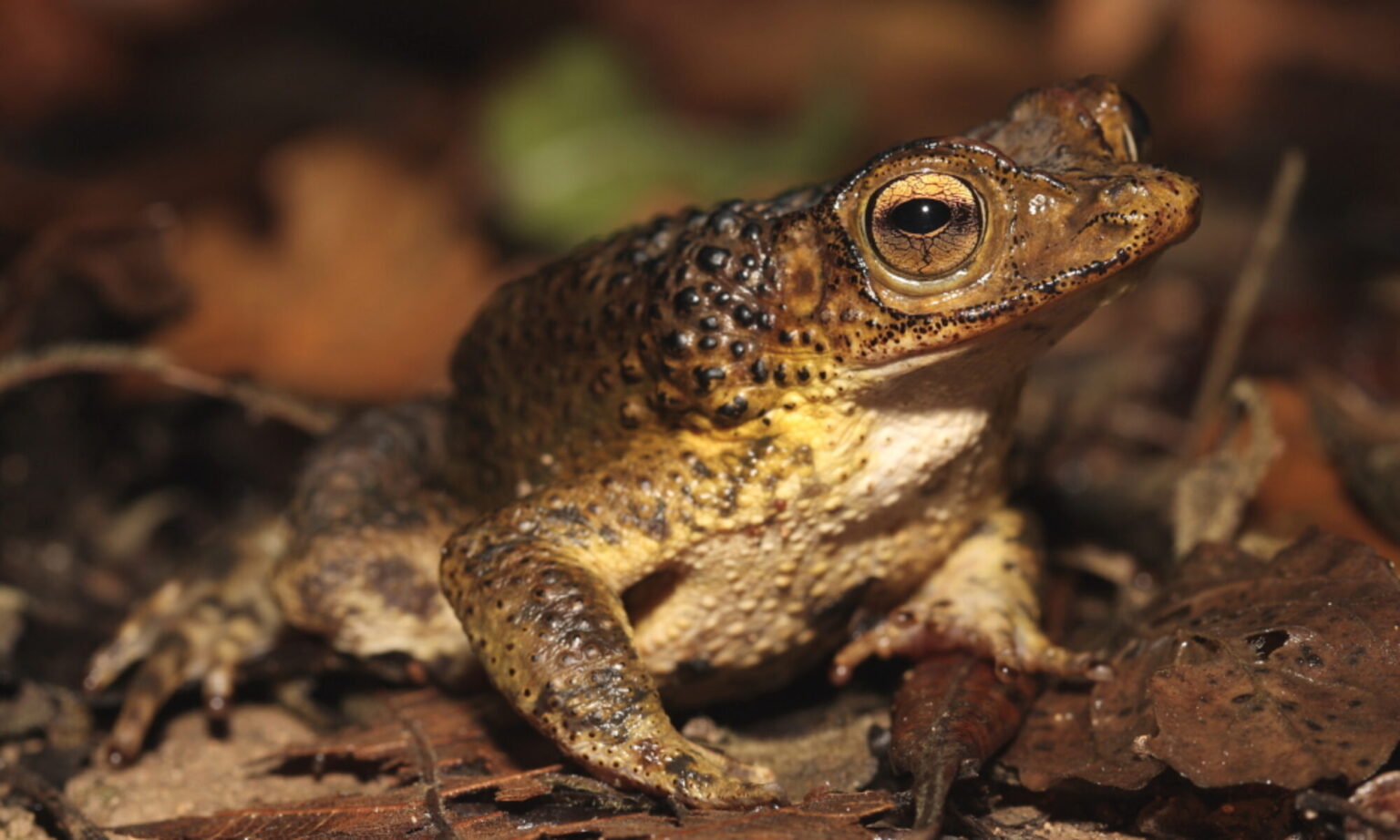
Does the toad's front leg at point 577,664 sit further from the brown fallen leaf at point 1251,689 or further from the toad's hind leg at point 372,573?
the brown fallen leaf at point 1251,689

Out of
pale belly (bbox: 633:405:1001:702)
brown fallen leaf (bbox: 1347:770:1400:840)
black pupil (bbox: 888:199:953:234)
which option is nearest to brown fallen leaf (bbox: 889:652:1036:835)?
pale belly (bbox: 633:405:1001:702)

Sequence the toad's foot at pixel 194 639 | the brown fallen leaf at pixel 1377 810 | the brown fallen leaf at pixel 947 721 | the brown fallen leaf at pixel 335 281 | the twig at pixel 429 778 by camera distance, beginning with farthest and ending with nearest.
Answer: the brown fallen leaf at pixel 335 281 → the toad's foot at pixel 194 639 → the twig at pixel 429 778 → the brown fallen leaf at pixel 947 721 → the brown fallen leaf at pixel 1377 810

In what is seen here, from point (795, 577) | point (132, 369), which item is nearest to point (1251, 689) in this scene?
point (795, 577)

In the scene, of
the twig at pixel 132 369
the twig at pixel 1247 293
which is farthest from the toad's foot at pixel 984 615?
the twig at pixel 132 369

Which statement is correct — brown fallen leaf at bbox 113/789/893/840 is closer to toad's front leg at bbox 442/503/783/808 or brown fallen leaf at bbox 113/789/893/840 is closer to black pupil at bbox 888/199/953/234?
toad's front leg at bbox 442/503/783/808

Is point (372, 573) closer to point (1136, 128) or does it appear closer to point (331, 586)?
point (331, 586)

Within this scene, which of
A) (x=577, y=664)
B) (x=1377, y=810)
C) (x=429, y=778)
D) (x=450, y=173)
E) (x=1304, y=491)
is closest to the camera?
(x=1377, y=810)

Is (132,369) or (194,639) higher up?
(132,369)
